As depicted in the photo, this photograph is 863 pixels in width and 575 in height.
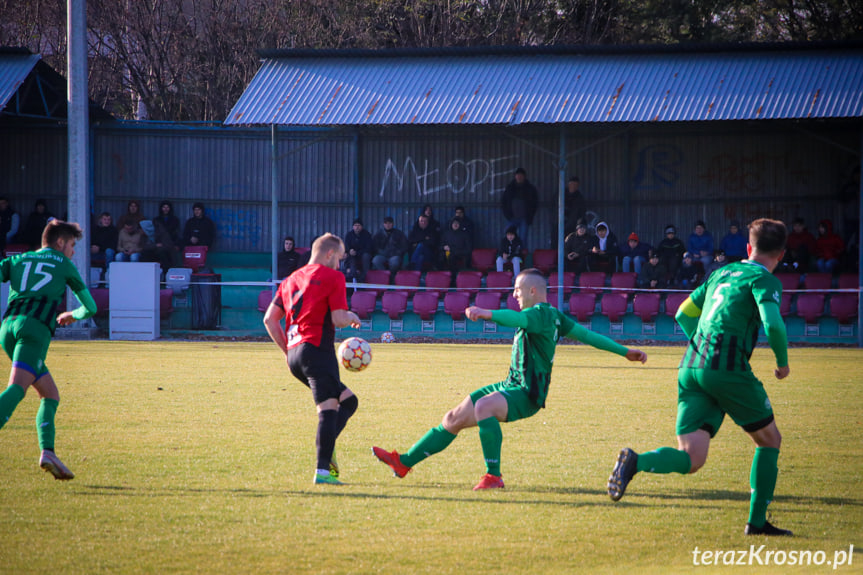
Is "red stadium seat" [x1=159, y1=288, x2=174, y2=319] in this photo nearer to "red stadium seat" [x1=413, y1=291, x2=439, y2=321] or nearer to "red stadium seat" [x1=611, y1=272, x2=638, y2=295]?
"red stadium seat" [x1=413, y1=291, x2=439, y2=321]

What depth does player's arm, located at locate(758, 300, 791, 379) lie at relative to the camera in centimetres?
491

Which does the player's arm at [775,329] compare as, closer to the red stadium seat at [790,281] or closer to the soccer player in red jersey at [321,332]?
the soccer player in red jersey at [321,332]

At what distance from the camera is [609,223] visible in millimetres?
25797

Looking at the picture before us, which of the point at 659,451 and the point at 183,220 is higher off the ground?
the point at 183,220

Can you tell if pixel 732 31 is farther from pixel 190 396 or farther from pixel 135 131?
pixel 190 396

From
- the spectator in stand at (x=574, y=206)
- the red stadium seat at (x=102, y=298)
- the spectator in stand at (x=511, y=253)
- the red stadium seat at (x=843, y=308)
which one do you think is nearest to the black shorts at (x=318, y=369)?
the spectator in stand at (x=511, y=253)

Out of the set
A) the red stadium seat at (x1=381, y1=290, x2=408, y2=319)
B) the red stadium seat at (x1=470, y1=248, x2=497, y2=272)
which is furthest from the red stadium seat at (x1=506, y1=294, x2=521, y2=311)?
the red stadium seat at (x1=470, y1=248, x2=497, y2=272)

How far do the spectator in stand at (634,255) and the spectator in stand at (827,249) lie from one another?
3936 millimetres

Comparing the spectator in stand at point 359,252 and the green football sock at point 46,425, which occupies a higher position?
the spectator in stand at point 359,252

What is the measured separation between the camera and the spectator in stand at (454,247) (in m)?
23.2

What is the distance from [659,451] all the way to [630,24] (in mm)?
29701

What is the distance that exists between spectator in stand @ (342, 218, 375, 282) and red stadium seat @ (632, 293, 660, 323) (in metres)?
6.81

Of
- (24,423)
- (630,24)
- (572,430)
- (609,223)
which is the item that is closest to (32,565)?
(24,423)

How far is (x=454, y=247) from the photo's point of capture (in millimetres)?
23203
